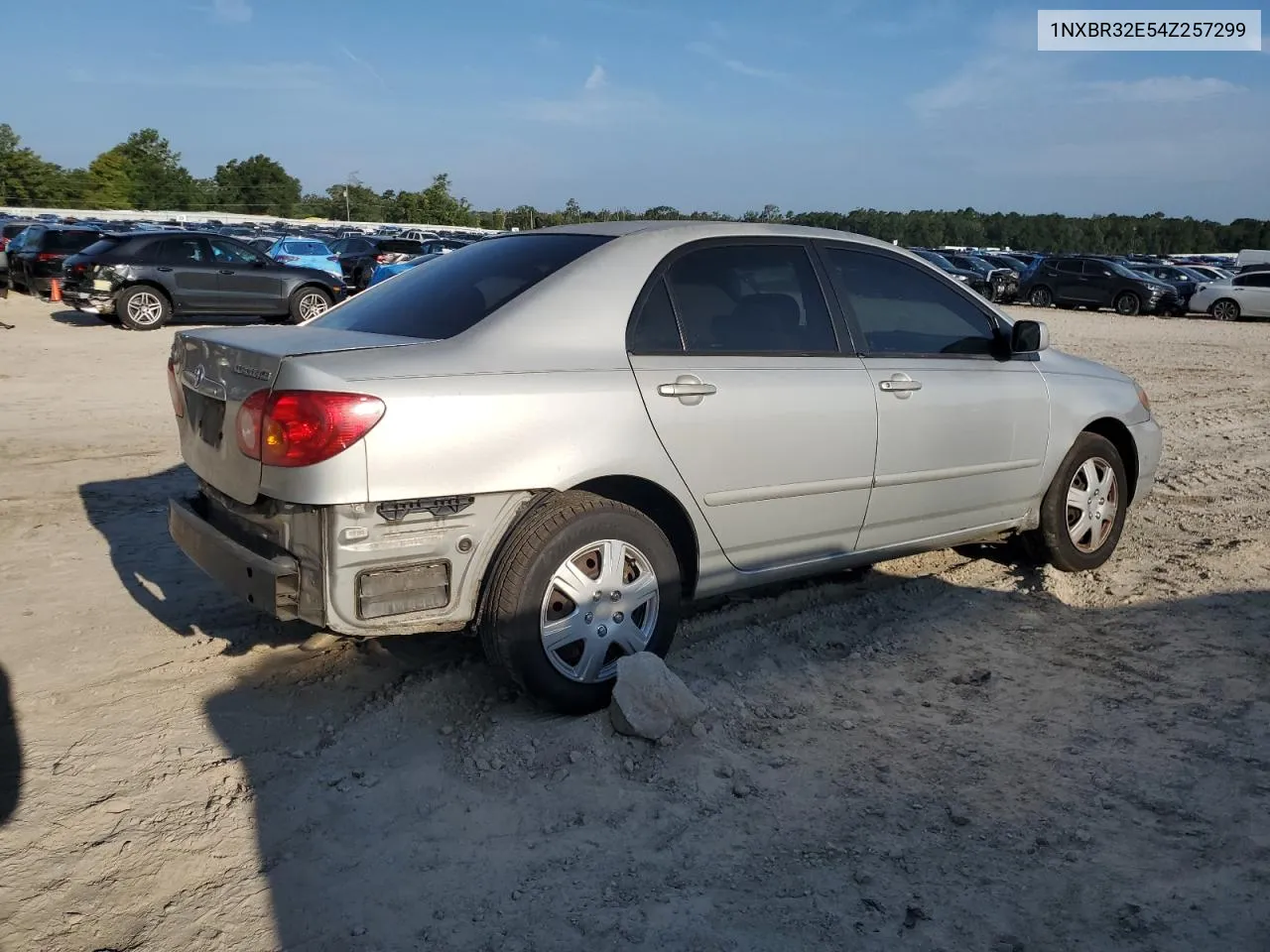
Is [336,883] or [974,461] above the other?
[974,461]

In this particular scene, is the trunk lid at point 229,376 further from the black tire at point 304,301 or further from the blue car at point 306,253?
the blue car at point 306,253

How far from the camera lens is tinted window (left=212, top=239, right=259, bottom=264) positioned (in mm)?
17859

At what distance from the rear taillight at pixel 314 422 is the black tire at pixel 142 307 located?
51.3ft

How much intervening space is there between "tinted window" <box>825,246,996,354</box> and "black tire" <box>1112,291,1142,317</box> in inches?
1058

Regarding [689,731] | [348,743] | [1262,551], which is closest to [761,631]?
[689,731]

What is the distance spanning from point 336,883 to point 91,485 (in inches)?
197

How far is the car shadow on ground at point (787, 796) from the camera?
2623mm

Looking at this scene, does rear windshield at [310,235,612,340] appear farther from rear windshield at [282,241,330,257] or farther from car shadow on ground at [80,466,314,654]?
rear windshield at [282,241,330,257]

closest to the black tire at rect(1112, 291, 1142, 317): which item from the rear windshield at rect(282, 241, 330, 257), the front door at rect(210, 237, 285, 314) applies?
the rear windshield at rect(282, 241, 330, 257)

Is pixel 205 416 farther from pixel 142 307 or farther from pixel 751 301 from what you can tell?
pixel 142 307

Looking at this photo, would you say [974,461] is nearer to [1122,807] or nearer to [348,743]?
[1122,807]

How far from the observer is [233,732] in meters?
3.60

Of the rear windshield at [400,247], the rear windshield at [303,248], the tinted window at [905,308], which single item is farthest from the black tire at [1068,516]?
the rear windshield at [400,247]

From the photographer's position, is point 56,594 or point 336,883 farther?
point 56,594
